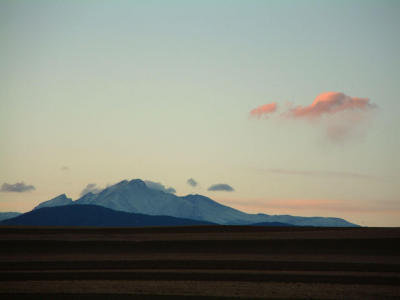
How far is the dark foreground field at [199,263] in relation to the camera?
Answer: 123 feet

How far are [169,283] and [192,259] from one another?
45.9 feet

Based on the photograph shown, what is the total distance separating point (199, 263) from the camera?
52.8 meters

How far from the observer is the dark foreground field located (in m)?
37.5

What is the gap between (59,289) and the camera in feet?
128

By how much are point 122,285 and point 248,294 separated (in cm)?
937

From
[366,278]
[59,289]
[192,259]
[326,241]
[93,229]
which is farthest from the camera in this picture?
[93,229]

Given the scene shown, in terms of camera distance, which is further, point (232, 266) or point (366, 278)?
point (232, 266)

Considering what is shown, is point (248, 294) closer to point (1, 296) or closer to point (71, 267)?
point (1, 296)

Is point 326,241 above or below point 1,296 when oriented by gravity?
above

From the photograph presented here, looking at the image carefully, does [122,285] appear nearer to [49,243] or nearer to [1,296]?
[1,296]

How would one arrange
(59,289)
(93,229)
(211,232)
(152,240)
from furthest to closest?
(93,229)
(211,232)
(152,240)
(59,289)

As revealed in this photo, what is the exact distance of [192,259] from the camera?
181 ft

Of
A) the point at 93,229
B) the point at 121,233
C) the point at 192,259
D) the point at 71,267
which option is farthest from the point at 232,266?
the point at 93,229

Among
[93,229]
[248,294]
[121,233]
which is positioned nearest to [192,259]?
[248,294]
